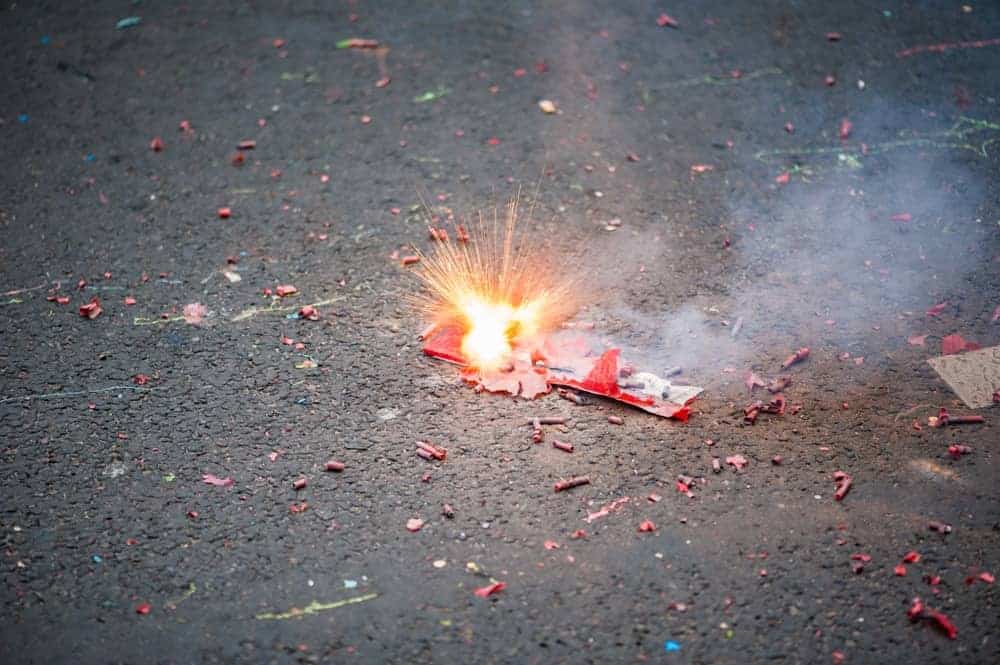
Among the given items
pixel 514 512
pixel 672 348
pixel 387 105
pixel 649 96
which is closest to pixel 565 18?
pixel 649 96

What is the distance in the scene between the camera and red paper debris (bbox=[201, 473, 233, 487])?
428 cm

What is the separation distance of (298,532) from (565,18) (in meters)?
4.61

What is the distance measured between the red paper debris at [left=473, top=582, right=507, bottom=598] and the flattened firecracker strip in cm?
39

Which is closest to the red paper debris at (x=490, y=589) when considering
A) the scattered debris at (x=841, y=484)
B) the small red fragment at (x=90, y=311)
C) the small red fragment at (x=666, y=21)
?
the scattered debris at (x=841, y=484)

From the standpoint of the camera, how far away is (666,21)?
721cm

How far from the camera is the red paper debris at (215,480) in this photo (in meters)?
4.28

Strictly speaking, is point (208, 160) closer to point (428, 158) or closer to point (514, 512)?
point (428, 158)

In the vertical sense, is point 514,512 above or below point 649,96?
below

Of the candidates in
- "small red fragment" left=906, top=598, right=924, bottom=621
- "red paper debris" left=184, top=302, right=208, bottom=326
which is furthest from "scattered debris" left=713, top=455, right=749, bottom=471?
"red paper debris" left=184, top=302, right=208, bottom=326

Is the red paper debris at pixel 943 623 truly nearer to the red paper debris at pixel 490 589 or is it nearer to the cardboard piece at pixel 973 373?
the cardboard piece at pixel 973 373

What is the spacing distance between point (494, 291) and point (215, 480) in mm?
1753

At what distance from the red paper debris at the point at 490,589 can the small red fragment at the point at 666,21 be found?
4716 mm

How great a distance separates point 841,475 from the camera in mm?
4242

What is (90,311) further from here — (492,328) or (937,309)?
(937,309)
